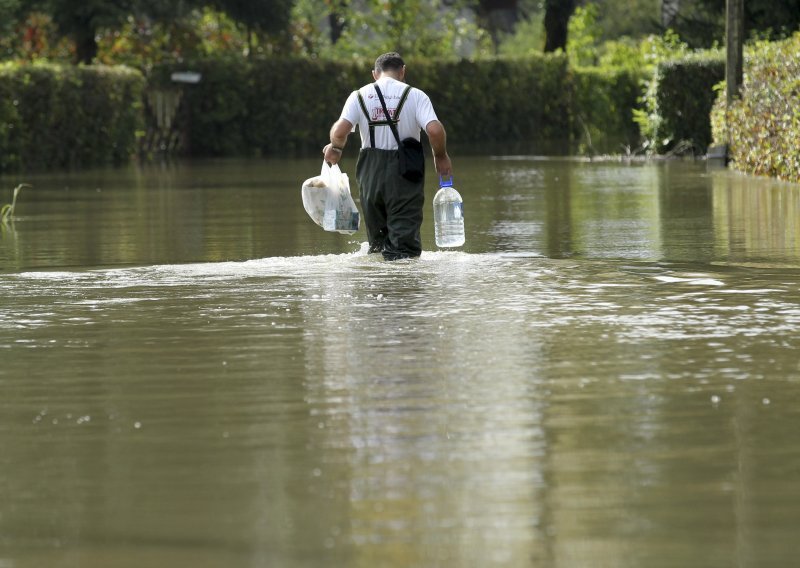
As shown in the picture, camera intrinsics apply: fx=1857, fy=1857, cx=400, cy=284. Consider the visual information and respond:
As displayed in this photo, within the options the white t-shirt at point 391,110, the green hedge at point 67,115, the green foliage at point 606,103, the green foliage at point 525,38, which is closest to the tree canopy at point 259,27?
the green hedge at point 67,115

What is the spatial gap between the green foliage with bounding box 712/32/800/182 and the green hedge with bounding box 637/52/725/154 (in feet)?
15.9

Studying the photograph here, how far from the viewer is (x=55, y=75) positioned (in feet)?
118

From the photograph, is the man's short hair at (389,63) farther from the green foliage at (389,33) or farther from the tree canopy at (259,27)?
the green foliage at (389,33)

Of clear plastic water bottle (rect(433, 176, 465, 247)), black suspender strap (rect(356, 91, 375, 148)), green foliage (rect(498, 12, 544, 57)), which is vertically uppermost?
green foliage (rect(498, 12, 544, 57))

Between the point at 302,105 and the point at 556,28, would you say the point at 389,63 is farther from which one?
the point at 556,28

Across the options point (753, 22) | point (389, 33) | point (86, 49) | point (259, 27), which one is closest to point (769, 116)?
point (753, 22)

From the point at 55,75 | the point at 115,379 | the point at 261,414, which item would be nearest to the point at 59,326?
the point at 115,379

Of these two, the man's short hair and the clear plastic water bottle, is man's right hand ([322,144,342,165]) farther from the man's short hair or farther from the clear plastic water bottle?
the clear plastic water bottle

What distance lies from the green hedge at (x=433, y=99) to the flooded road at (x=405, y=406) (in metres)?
29.9

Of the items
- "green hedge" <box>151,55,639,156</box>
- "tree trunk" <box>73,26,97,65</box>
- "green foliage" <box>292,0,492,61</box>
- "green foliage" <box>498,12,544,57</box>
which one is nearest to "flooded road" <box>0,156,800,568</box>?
"tree trunk" <box>73,26,97,65</box>

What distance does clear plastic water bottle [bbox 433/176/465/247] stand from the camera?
46.3 feet

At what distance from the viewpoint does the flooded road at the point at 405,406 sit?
5285 millimetres

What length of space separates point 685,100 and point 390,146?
22007 millimetres

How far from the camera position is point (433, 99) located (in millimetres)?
48875
